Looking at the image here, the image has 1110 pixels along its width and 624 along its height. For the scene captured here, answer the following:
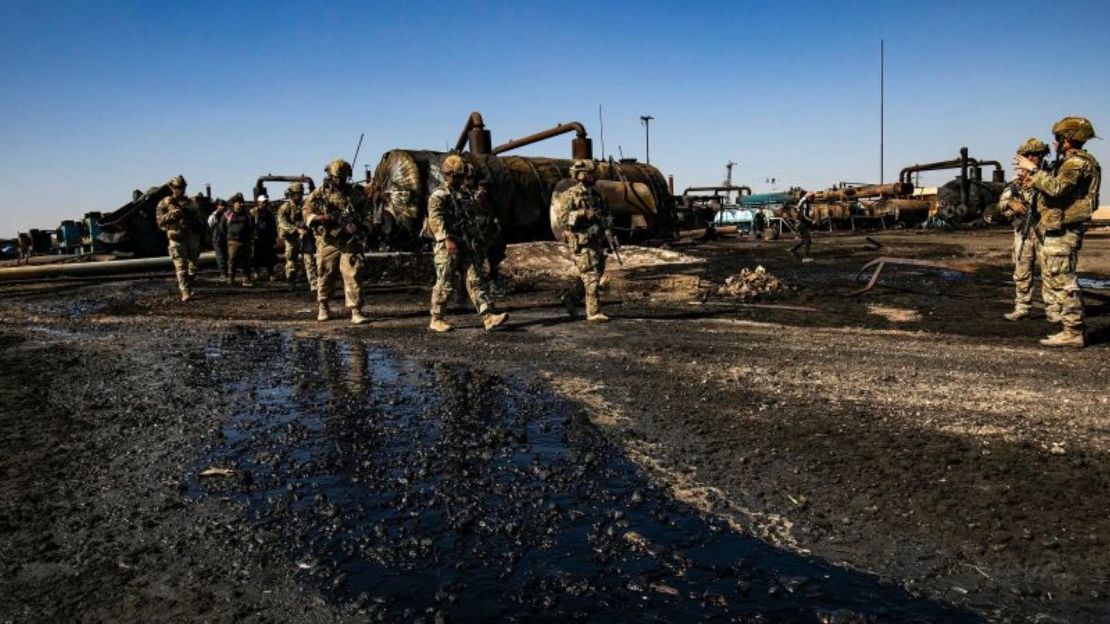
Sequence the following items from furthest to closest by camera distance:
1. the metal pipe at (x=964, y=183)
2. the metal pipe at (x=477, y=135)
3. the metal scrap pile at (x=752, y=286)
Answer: the metal pipe at (x=964, y=183) → the metal pipe at (x=477, y=135) → the metal scrap pile at (x=752, y=286)

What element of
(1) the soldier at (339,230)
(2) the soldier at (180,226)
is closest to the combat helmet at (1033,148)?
(1) the soldier at (339,230)

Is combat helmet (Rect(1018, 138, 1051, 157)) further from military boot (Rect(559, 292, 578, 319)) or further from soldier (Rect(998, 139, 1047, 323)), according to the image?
military boot (Rect(559, 292, 578, 319))

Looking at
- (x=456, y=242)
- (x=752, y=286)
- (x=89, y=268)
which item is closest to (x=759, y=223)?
(x=752, y=286)

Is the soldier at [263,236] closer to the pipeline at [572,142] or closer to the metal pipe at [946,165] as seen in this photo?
the pipeline at [572,142]

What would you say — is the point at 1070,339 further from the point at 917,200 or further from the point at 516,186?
the point at 917,200

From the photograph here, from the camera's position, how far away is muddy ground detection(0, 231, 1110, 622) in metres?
2.62

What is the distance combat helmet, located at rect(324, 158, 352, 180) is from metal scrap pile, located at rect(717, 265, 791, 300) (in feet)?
18.6

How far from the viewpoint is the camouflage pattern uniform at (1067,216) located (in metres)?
6.32

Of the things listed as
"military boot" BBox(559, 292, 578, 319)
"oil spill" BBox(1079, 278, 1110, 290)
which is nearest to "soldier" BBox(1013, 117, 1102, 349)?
"oil spill" BBox(1079, 278, 1110, 290)

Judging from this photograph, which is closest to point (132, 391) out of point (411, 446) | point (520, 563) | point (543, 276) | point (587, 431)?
point (411, 446)

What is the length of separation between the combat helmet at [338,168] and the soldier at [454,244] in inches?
59.8

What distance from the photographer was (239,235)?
1396 centimetres

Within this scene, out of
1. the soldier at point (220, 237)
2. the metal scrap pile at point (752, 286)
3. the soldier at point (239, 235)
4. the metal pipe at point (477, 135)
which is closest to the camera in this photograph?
the metal scrap pile at point (752, 286)

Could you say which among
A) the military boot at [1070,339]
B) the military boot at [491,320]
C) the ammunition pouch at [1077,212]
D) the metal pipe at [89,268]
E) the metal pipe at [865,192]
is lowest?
the military boot at [1070,339]
